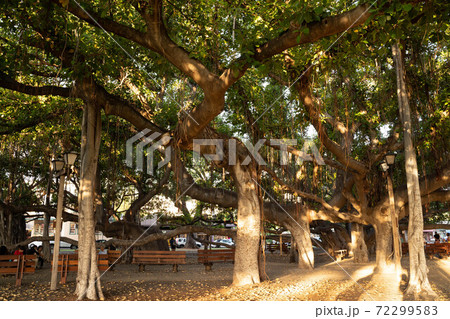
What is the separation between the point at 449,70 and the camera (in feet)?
30.3

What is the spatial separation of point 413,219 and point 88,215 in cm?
630

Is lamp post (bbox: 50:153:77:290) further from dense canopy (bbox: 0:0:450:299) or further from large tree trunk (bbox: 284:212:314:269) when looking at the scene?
large tree trunk (bbox: 284:212:314:269)

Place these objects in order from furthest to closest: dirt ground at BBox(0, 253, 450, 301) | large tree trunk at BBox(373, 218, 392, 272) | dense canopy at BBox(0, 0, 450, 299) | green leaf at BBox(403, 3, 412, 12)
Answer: large tree trunk at BBox(373, 218, 392, 272), dirt ground at BBox(0, 253, 450, 301), dense canopy at BBox(0, 0, 450, 299), green leaf at BBox(403, 3, 412, 12)

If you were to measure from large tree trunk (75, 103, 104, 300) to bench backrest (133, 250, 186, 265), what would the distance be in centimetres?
509

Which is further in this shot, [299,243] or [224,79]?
[299,243]

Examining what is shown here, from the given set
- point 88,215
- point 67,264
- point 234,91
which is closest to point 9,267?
point 67,264

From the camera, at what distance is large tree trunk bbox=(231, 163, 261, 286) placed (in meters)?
7.42

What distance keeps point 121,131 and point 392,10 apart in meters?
8.56

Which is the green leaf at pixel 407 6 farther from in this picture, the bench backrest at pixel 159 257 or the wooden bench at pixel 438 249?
the wooden bench at pixel 438 249

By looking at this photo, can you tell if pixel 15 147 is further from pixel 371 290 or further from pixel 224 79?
pixel 371 290

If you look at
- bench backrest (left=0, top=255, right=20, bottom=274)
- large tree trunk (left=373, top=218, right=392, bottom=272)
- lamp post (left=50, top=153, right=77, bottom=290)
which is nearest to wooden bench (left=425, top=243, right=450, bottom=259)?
large tree trunk (left=373, top=218, right=392, bottom=272)

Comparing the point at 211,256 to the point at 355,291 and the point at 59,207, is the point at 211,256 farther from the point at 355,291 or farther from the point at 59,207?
the point at 355,291

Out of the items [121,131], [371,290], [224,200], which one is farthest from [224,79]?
[121,131]

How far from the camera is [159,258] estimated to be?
1143cm
